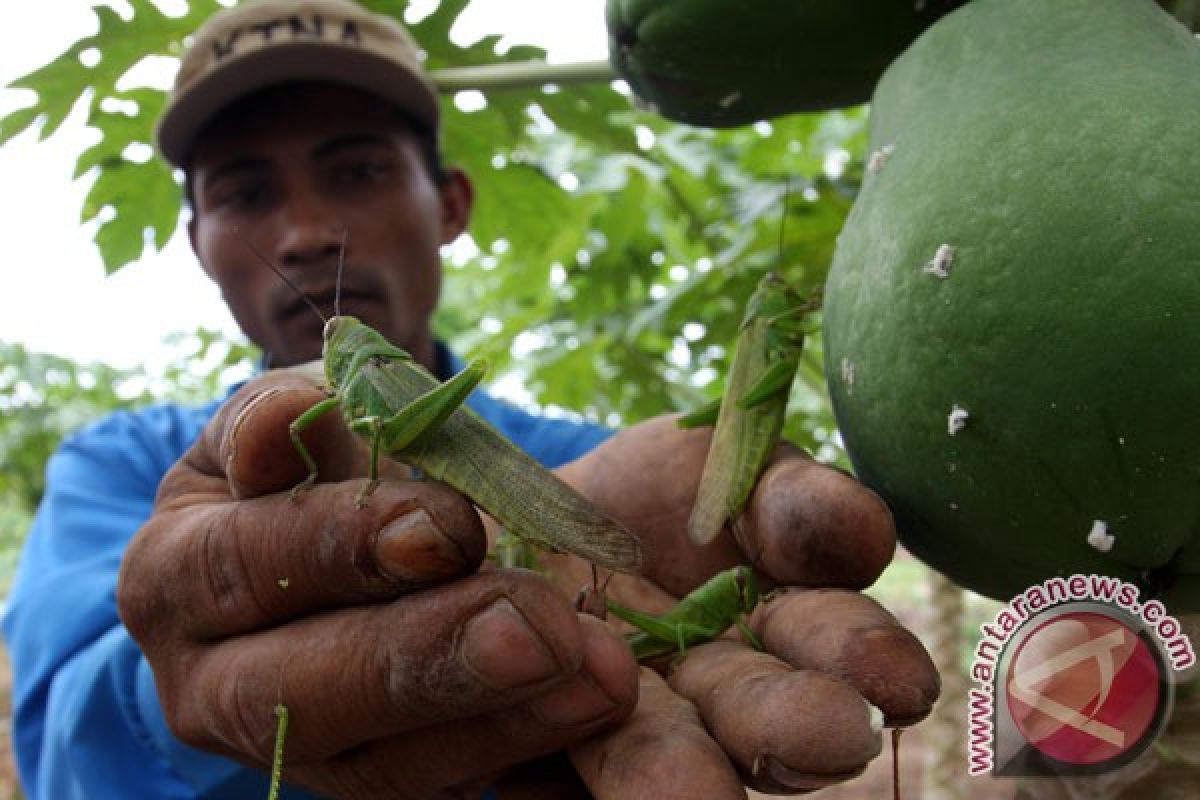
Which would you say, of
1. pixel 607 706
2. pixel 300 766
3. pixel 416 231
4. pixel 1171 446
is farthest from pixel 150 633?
pixel 416 231

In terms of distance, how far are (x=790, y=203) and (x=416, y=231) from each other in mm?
1067

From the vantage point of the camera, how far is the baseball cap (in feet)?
9.27

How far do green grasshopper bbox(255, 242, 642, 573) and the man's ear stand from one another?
2.13m

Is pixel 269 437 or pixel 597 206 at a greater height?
pixel 269 437

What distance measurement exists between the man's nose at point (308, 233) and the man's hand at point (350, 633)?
1.40 m

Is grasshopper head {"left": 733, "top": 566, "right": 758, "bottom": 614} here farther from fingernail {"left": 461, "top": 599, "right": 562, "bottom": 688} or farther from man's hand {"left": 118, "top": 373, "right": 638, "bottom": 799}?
fingernail {"left": 461, "top": 599, "right": 562, "bottom": 688}

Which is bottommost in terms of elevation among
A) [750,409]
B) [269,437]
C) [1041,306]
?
[750,409]

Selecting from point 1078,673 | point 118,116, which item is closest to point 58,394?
point 118,116

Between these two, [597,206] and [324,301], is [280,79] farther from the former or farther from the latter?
[597,206]

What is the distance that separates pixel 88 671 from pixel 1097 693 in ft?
6.08

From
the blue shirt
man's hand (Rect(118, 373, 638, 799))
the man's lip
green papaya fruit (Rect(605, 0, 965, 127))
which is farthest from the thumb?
the man's lip

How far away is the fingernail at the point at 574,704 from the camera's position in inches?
44.7

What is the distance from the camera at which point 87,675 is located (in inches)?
82.3

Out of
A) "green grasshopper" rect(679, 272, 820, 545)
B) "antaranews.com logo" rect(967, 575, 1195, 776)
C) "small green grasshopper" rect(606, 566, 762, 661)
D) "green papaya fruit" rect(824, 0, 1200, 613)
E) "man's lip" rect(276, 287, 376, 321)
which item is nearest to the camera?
"green papaya fruit" rect(824, 0, 1200, 613)
